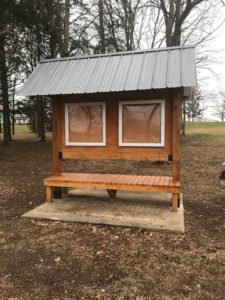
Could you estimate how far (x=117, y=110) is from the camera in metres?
6.00

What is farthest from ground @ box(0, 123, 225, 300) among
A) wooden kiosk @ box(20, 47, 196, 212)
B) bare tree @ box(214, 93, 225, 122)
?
bare tree @ box(214, 93, 225, 122)

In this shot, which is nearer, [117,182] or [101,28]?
[117,182]

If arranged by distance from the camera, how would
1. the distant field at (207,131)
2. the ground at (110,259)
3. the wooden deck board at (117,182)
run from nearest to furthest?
the ground at (110,259), the wooden deck board at (117,182), the distant field at (207,131)

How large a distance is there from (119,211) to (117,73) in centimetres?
258

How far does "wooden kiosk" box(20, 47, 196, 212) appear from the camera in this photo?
5555 millimetres

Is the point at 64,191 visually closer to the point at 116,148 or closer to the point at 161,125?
the point at 116,148

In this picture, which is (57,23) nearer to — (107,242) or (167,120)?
(167,120)

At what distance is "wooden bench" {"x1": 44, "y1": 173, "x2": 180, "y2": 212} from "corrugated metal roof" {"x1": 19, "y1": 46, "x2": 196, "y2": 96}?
171 cm

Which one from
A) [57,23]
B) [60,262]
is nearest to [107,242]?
[60,262]

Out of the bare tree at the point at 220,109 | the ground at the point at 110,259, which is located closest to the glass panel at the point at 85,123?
the ground at the point at 110,259

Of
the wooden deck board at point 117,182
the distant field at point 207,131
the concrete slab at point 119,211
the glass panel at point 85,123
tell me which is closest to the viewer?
the concrete slab at point 119,211

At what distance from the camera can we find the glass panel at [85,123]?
6.17 m

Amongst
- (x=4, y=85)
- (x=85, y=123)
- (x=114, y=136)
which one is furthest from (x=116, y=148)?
(x=4, y=85)

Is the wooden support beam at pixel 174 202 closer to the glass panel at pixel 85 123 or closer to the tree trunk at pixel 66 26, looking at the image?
the glass panel at pixel 85 123
